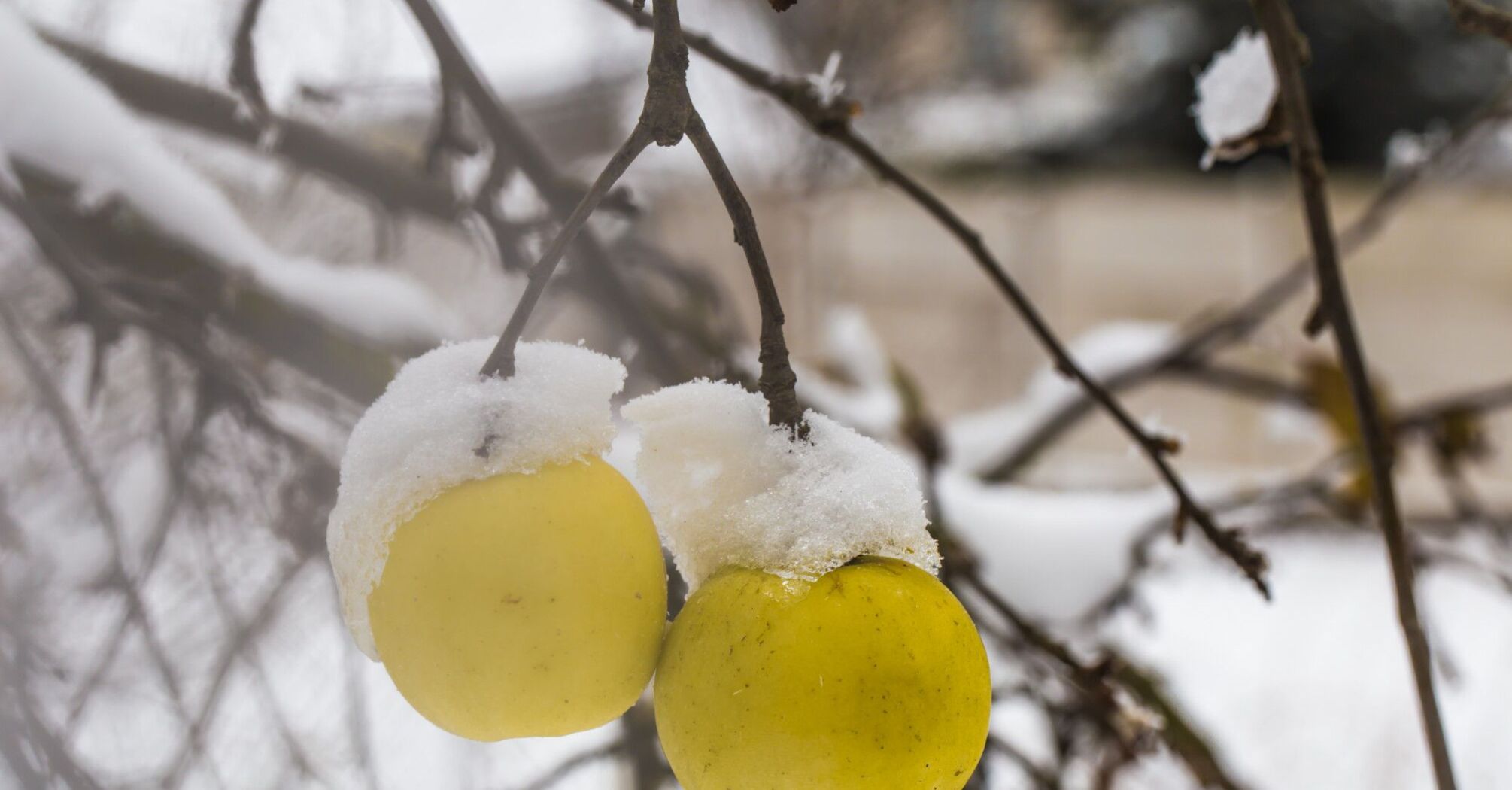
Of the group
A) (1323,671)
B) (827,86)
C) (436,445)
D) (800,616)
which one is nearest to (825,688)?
(800,616)

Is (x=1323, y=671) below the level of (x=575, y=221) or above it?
below

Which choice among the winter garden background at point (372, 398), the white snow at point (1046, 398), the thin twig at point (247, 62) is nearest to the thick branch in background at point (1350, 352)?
the winter garden background at point (372, 398)

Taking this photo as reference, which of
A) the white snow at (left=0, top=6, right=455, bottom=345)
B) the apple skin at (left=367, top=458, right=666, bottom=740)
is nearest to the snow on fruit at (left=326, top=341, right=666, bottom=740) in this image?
the apple skin at (left=367, top=458, right=666, bottom=740)

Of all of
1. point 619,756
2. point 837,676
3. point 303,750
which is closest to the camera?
point 837,676

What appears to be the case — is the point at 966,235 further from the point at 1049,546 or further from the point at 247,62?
the point at 1049,546

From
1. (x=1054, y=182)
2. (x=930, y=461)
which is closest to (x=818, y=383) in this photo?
(x=930, y=461)

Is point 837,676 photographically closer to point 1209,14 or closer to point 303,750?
point 303,750

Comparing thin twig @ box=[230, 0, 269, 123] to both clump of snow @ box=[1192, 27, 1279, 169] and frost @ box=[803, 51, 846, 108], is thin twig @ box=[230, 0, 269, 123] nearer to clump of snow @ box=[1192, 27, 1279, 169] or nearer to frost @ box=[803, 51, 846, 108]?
frost @ box=[803, 51, 846, 108]
